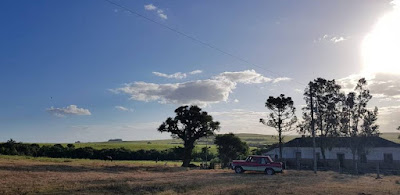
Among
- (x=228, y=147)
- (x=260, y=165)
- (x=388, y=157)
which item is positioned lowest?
(x=260, y=165)

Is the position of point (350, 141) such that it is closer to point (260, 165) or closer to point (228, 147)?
point (260, 165)

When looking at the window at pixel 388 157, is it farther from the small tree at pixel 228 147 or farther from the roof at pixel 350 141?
the small tree at pixel 228 147

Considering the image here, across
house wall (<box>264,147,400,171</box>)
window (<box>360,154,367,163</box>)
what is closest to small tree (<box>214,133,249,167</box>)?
house wall (<box>264,147,400,171</box>)

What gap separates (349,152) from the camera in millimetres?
49844

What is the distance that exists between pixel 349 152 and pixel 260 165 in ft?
82.4

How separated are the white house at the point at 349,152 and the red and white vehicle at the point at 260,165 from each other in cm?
1252

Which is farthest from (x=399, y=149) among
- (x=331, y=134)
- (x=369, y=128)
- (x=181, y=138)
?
(x=181, y=138)

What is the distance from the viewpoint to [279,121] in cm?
4834

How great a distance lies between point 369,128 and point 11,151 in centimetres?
6360

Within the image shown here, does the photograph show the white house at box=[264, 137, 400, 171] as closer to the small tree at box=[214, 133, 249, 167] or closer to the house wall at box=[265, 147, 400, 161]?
the house wall at box=[265, 147, 400, 161]

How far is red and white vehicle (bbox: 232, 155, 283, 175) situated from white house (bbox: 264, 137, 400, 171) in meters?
12.5

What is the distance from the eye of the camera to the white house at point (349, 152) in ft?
149

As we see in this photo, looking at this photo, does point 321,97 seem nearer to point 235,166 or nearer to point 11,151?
point 235,166

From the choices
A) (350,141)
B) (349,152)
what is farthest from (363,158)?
(350,141)
